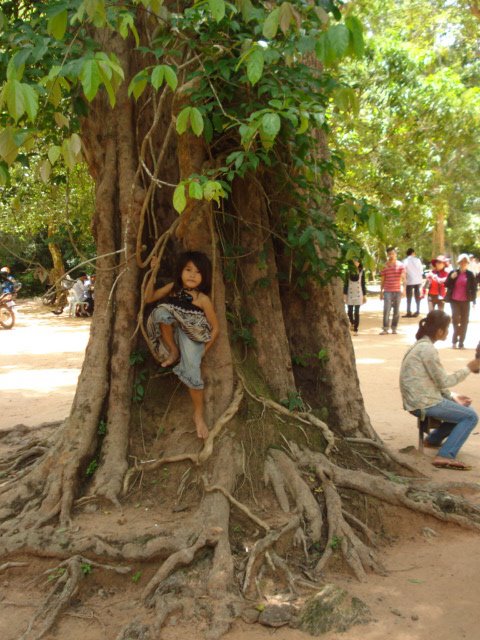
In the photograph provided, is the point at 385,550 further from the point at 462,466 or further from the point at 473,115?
the point at 473,115

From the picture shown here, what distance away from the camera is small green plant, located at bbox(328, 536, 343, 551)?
412 cm

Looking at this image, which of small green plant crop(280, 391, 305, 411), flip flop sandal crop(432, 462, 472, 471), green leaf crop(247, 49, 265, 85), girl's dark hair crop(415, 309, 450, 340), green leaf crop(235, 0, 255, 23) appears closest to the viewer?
green leaf crop(247, 49, 265, 85)

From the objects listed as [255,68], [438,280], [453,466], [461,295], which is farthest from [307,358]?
[438,280]

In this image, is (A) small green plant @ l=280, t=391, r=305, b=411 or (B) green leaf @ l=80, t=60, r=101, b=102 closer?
(B) green leaf @ l=80, t=60, r=101, b=102

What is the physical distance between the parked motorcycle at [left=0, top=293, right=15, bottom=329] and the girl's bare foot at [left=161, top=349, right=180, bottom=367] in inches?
621

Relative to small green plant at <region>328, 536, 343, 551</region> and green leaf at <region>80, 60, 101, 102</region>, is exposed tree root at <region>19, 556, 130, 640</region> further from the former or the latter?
green leaf at <region>80, 60, 101, 102</region>

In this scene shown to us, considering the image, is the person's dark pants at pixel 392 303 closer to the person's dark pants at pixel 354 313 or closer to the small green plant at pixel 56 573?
the person's dark pants at pixel 354 313

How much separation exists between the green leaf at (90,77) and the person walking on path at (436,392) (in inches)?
149

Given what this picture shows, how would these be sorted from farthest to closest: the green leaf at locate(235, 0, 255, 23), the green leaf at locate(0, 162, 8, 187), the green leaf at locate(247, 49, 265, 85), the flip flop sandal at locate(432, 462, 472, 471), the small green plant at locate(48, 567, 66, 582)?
the flip flop sandal at locate(432, 462, 472, 471)
the green leaf at locate(235, 0, 255, 23)
the small green plant at locate(48, 567, 66, 582)
the green leaf at locate(0, 162, 8, 187)
the green leaf at locate(247, 49, 265, 85)

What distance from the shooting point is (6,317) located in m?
19.6

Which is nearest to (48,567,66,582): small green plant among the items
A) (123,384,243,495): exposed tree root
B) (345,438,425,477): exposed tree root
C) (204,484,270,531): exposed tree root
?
(123,384,243,495): exposed tree root

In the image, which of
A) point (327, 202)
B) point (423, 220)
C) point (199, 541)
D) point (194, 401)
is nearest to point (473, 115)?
point (423, 220)

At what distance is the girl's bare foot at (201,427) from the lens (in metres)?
4.59

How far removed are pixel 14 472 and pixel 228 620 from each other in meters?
2.70
